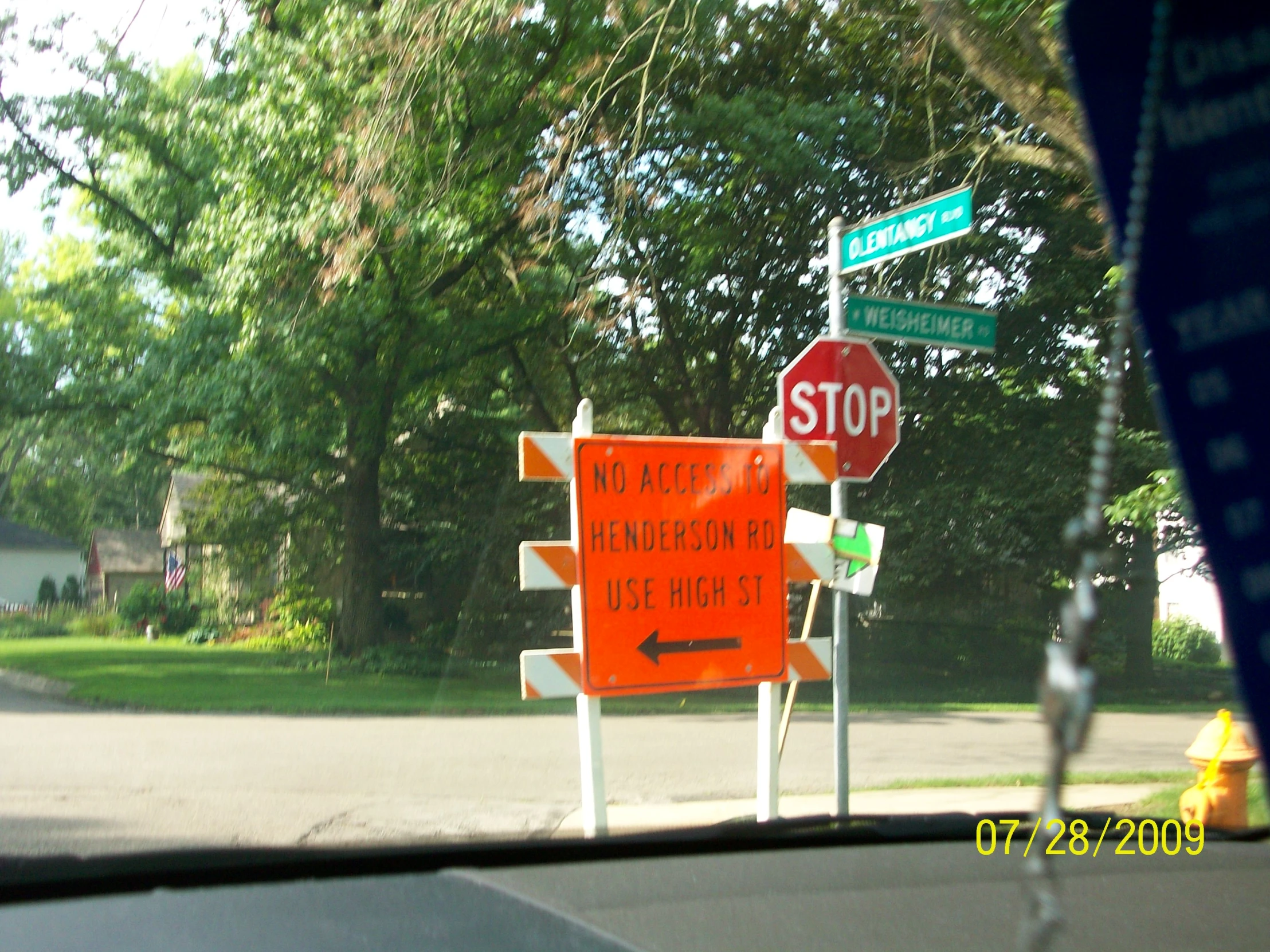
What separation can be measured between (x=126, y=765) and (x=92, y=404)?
12098 mm

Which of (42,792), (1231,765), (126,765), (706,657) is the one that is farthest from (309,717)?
(1231,765)

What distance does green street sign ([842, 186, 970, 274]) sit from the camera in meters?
6.70

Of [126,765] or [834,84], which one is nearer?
[126,765]

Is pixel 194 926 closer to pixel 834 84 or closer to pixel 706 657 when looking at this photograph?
pixel 706 657

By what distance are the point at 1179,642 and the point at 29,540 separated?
2242 centimetres

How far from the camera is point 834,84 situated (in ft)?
59.7

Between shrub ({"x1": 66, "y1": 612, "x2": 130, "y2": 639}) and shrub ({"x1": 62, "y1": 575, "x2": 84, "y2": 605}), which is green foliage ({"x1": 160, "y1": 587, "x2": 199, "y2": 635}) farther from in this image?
shrub ({"x1": 62, "y1": 575, "x2": 84, "y2": 605})

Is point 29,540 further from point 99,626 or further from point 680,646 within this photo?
point 680,646

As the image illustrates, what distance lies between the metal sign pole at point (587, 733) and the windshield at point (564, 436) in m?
0.03

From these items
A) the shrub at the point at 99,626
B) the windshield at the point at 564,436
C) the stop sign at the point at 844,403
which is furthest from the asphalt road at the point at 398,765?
the shrub at the point at 99,626

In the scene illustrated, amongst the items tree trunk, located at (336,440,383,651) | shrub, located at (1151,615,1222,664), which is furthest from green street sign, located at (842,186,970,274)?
tree trunk, located at (336,440,383,651)

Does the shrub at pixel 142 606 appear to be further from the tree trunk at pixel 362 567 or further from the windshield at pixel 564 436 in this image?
the tree trunk at pixel 362 567

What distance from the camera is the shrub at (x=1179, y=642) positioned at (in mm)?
17797
